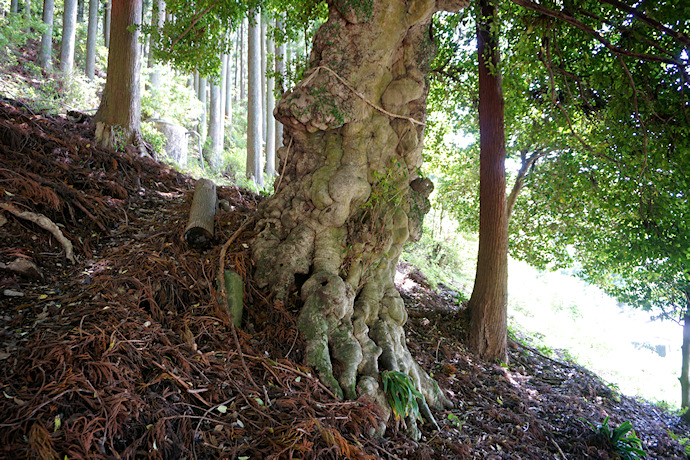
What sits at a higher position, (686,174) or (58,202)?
(686,174)

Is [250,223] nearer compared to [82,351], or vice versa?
[82,351]

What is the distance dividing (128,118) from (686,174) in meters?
7.68

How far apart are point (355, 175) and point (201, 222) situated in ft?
5.37

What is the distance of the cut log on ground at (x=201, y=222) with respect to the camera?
3.81m

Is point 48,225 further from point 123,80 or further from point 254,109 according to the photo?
point 254,109

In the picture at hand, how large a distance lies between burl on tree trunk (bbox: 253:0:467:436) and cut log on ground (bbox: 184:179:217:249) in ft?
1.77

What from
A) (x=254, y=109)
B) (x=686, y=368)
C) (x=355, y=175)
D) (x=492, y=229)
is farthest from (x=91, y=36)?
(x=686, y=368)

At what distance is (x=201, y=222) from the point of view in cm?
386

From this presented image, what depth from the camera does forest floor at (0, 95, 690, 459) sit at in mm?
1960

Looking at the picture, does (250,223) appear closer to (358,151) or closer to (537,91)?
(358,151)

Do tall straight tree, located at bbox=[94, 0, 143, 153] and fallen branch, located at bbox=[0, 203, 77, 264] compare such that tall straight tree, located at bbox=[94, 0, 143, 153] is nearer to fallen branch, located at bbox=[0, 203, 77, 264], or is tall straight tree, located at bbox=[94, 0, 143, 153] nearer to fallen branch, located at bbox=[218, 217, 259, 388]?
fallen branch, located at bbox=[0, 203, 77, 264]

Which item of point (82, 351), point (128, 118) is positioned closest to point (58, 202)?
point (82, 351)

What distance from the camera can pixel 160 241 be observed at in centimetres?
379

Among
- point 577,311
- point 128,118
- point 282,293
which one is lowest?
point 577,311
